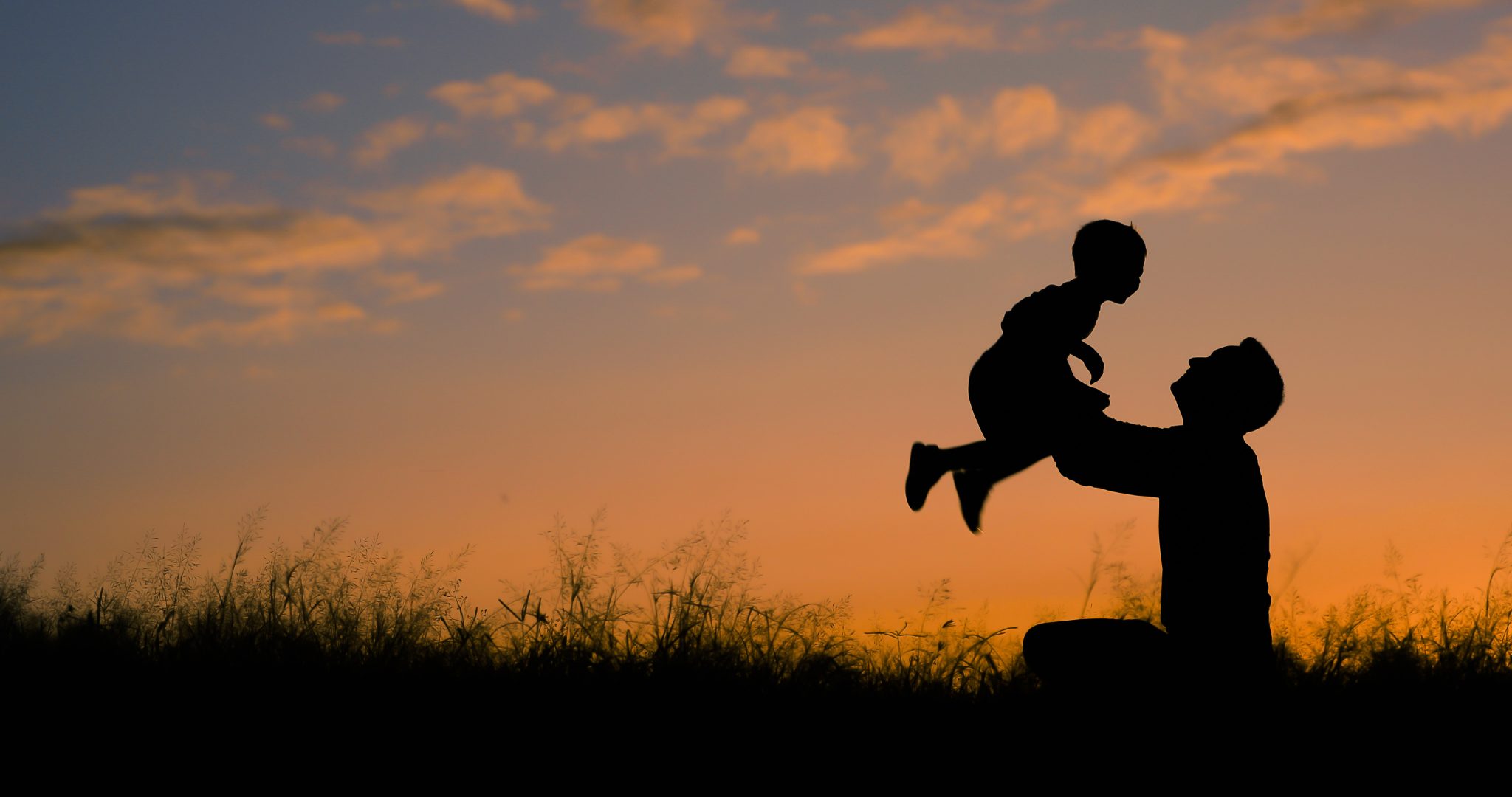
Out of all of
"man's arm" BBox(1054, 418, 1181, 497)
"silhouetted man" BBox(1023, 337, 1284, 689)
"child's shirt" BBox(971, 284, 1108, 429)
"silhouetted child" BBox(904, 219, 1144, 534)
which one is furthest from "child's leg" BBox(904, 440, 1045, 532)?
"silhouetted man" BBox(1023, 337, 1284, 689)

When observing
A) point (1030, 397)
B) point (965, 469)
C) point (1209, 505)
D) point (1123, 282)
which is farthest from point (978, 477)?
point (1209, 505)

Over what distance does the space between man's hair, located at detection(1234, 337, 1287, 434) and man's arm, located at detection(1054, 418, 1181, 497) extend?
0.24 m

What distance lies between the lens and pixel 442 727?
18.2 ft

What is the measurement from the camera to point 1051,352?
4.68m

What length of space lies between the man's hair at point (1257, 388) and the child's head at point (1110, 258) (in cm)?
55

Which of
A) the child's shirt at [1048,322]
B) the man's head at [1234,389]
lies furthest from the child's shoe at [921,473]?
the man's head at [1234,389]

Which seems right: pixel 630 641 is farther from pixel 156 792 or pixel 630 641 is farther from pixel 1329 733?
pixel 1329 733

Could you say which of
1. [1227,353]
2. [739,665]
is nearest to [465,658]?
[739,665]

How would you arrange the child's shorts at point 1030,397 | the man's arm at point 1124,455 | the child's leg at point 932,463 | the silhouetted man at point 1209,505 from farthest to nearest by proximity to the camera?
the child's leg at point 932,463 < the child's shorts at point 1030,397 < the man's arm at point 1124,455 < the silhouetted man at point 1209,505

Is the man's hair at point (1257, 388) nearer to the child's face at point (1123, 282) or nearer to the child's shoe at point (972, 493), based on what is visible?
the child's face at point (1123, 282)

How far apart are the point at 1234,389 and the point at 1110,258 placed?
714 mm

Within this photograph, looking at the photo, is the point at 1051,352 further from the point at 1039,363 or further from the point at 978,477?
the point at 978,477

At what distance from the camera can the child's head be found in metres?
4.77

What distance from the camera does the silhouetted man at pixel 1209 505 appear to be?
4262 mm
